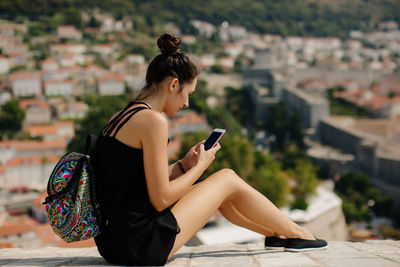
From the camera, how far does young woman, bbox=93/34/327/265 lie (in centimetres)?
147

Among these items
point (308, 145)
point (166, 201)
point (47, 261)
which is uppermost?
point (166, 201)

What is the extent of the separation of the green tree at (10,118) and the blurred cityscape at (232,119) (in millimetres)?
52

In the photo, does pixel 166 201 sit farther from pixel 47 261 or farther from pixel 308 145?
pixel 308 145

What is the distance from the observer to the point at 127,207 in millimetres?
1508

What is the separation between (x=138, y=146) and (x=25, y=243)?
7.05 meters

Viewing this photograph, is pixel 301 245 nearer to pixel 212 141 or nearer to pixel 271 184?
pixel 212 141

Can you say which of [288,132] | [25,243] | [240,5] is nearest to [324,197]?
[25,243]

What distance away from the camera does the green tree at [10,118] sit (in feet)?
69.4

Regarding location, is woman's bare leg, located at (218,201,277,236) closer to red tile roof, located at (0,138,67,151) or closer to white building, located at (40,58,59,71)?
red tile roof, located at (0,138,67,151)

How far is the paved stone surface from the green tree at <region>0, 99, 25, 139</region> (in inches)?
810

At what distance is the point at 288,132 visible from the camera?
67.3 feet

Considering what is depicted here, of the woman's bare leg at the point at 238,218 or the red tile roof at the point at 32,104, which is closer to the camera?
the woman's bare leg at the point at 238,218

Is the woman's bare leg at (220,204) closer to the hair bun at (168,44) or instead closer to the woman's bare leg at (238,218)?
the woman's bare leg at (238,218)

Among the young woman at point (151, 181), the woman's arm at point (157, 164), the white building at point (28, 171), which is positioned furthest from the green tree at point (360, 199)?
the woman's arm at point (157, 164)
